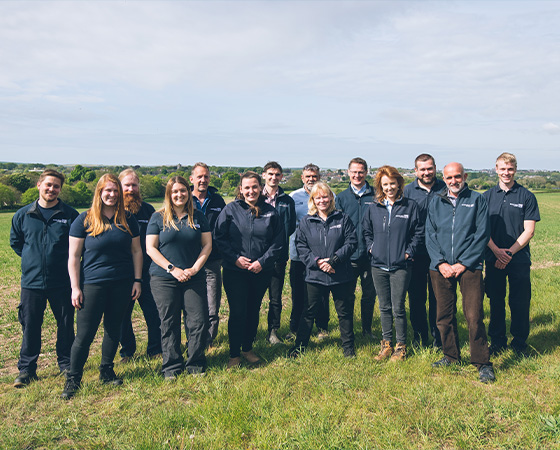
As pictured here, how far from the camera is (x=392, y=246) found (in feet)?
17.4

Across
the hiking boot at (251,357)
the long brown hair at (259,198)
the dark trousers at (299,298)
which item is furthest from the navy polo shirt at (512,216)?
the hiking boot at (251,357)

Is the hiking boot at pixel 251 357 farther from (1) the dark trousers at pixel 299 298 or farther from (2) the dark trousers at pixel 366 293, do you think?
(2) the dark trousers at pixel 366 293

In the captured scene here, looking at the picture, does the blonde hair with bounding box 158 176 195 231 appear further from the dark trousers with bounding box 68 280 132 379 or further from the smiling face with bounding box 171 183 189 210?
the dark trousers with bounding box 68 280 132 379

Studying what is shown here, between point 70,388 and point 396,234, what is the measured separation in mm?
4418

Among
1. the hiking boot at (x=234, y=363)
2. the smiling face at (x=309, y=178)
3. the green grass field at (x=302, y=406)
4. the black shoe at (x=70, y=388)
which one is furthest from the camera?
the smiling face at (x=309, y=178)

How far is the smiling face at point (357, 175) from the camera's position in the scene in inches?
240

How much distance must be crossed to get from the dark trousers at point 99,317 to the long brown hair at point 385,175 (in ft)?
11.5

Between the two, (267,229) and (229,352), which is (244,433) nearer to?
(229,352)

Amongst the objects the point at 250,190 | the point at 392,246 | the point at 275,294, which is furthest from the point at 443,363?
the point at 250,190

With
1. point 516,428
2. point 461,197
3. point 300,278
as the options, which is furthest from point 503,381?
point 300,278

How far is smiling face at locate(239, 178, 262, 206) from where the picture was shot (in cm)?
539

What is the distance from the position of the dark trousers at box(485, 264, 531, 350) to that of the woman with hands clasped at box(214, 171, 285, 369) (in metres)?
3.07

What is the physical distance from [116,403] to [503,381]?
437 centimetres

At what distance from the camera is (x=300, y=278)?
620 centimetres
